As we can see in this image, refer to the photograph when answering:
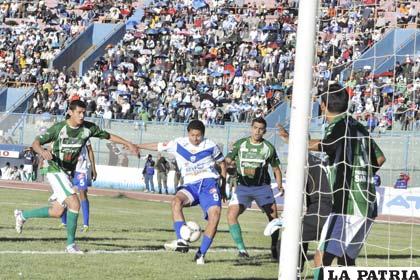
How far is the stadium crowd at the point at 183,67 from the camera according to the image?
143 feet

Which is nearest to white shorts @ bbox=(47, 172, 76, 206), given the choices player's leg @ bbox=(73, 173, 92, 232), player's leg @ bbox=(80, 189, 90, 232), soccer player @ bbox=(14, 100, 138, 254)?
Result: soccer player @ bbox=(14, 100, 138, 254)

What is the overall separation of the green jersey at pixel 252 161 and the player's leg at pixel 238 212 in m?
0.19

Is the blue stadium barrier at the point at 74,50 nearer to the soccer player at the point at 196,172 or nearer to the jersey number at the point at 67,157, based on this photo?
the jersey number at the point at 67,157

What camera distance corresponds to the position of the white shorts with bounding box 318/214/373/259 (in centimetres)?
1008

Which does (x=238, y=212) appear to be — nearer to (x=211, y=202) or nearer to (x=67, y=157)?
(x=211, y=202)

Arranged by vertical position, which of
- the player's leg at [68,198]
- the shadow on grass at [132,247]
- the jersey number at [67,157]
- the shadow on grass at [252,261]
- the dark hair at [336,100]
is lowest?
the shadow on grass at [132,247]

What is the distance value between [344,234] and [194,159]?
4869mm

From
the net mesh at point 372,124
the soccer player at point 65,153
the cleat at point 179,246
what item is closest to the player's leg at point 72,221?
the soccer player at point 65,153

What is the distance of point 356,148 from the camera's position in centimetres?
1009

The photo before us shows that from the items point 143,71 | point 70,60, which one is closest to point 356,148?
point 143,71

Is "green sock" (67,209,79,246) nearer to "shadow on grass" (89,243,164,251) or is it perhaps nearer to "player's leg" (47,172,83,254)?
"player's leg" (47,172,83,254)

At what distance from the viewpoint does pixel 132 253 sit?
14.8m

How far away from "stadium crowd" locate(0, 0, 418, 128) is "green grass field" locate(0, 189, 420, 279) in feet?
63.0

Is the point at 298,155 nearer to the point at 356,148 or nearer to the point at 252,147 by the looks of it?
the point at 356,148
